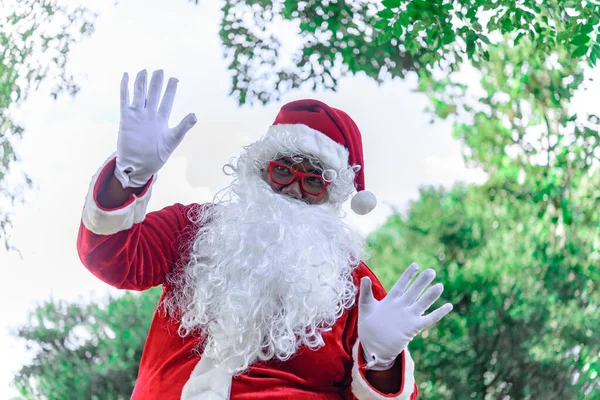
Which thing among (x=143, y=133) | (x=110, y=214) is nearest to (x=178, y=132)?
(x=143, y=133)

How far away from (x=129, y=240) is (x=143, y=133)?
226 millimetres

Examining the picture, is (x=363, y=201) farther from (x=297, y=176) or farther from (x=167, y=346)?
(x=167, y=346)

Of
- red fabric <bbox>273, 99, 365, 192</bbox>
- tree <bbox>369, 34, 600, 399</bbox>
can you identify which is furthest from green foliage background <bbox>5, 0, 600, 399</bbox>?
red fabric <bbox>273, 99, 365, 192</bbox>

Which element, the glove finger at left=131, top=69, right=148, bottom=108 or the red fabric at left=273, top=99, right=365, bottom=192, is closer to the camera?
the glove finger at left=131, top=69, right=148, bottom=108

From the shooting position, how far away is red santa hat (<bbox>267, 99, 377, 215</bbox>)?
1.61 meters

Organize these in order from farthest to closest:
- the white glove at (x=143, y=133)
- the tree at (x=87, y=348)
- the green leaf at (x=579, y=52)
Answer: the tree at (x=87, y=348) → the green leaf at (x=579, y=52) → the white glove at (x=143, y=133)

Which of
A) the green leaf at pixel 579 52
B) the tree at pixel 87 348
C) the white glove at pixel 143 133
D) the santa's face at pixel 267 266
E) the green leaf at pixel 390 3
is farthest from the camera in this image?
the tree at pixel 87 348

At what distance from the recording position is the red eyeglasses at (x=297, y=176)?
62.2 inches

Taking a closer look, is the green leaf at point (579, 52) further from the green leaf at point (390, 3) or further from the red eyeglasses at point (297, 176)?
the red eyeglasses at point (297, 176)

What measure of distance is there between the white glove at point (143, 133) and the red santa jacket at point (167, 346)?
0.15 ft

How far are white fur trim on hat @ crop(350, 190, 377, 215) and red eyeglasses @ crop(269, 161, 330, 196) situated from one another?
0.11 meters

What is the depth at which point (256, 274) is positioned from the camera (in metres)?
1.46

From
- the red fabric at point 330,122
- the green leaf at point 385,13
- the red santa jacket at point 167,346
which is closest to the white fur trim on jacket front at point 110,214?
the red santa jacket at point 167,346

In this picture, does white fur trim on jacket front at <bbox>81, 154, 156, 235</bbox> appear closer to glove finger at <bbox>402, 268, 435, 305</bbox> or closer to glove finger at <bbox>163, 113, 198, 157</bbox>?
glove finger at <bbox>163, 113, 198, 157</bbox>
